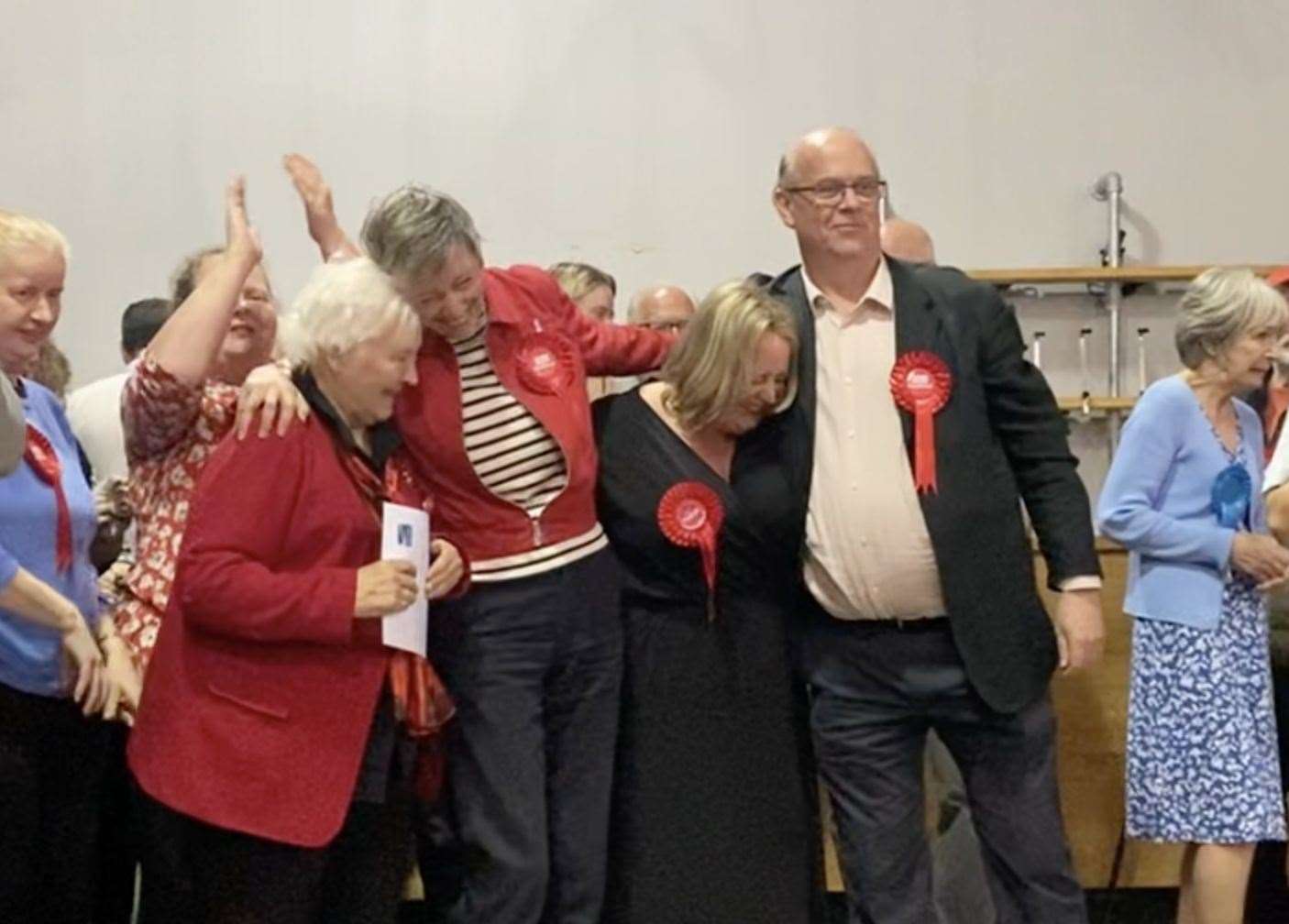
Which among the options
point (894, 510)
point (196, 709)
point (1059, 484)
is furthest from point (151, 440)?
point (1059, 484)

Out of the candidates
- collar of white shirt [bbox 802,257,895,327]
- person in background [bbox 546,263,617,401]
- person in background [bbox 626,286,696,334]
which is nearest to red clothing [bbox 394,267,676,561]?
collar of white shirt [bbox 802,257,895,327]

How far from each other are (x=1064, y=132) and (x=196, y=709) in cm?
379

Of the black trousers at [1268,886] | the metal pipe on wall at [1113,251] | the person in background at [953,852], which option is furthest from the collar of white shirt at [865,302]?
the metal pipe on wall at [1113,251]

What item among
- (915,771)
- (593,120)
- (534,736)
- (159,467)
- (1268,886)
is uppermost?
(593,120)

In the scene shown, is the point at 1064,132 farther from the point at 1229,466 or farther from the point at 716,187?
the point at 1229,466

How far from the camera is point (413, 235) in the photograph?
220cm

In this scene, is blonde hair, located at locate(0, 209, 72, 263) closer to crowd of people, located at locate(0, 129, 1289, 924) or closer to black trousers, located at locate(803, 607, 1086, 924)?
crowd of people, located at locate(0, 129, 1289, 924)

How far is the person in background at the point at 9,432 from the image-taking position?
148cm

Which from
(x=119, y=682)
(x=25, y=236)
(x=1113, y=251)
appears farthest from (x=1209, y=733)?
(x=1113, y=251)

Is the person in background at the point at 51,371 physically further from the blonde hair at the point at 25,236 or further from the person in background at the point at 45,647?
the blonde hair at the point at 25,236

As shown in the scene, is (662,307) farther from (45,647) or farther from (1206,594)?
(45,647)

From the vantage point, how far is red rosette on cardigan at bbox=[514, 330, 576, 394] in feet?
7.75

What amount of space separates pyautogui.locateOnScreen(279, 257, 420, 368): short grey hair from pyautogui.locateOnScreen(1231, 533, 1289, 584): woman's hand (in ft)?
5.36

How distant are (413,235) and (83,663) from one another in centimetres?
73
